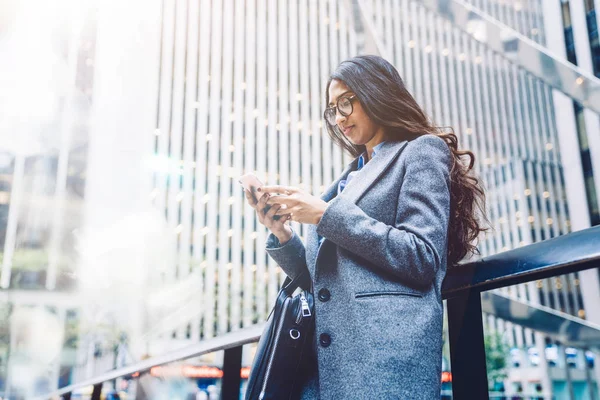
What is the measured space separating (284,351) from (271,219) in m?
0.32

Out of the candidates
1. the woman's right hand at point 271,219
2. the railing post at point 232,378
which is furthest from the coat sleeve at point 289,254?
the railing post at point 232,378

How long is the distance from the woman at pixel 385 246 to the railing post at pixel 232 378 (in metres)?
0.79

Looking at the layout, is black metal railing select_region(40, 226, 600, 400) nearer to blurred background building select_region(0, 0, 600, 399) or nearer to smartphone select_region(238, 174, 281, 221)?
smartphone select_region(238, 174, 281, 221)

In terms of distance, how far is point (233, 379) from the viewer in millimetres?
1924

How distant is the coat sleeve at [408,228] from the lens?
1.04 meters

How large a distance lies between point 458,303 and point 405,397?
216 millimetres

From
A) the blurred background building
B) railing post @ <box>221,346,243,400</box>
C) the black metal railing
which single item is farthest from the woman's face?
the blurred background building

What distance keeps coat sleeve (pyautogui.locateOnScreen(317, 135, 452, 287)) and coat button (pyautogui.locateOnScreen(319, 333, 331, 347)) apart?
0.55ft

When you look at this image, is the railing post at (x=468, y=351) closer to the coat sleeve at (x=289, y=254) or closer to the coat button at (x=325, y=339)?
the coat button at (x=325, y=339)

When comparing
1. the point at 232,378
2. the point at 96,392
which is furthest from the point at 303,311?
the point at 96,392

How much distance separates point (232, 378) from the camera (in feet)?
6.32

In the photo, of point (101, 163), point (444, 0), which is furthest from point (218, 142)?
point (444, 0)

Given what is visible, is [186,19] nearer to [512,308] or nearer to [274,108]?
[274,108]

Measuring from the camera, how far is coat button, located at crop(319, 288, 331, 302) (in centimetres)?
111
